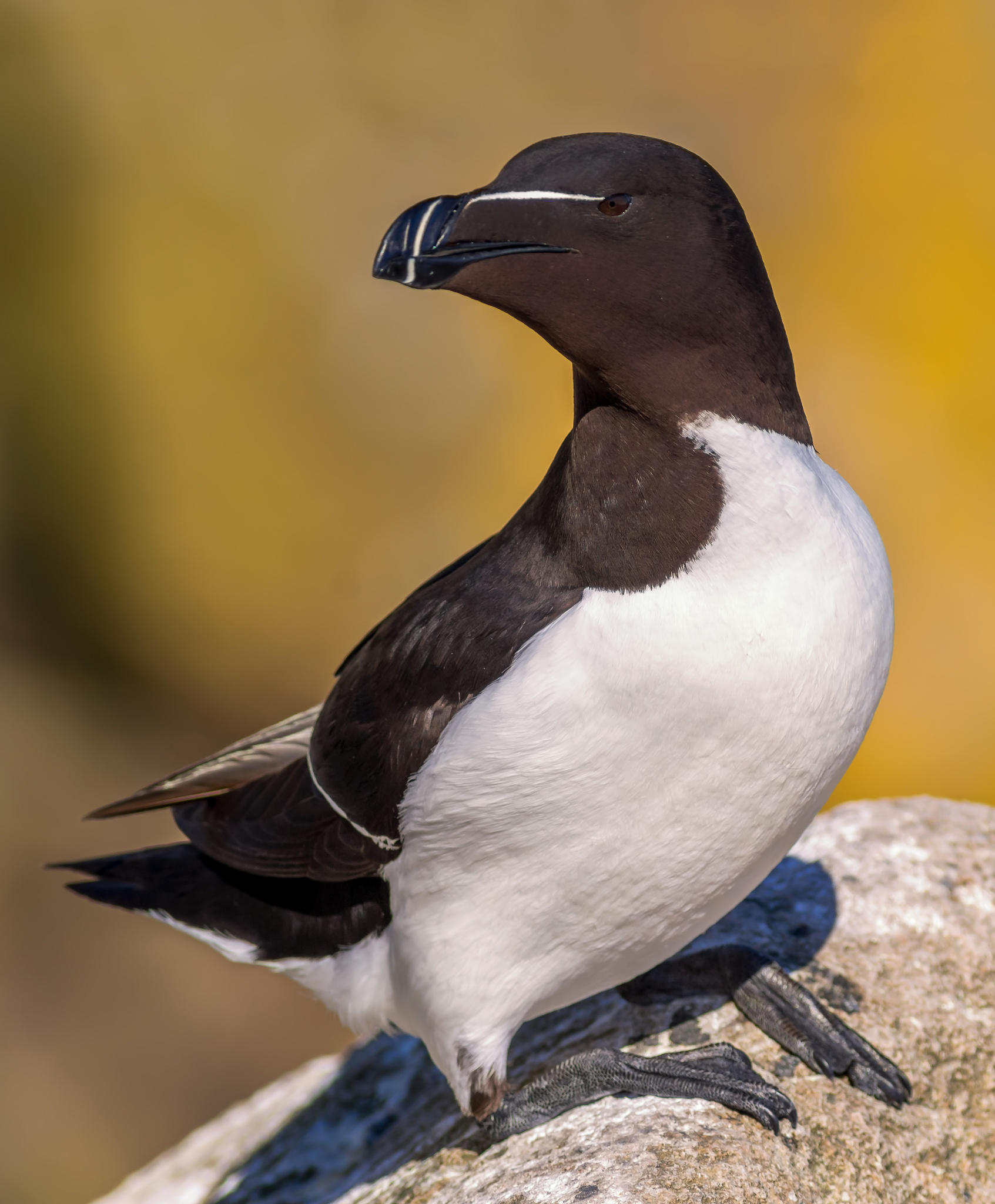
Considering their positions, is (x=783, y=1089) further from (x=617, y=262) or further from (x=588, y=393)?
(x=617, y=262)

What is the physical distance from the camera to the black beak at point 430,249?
2432mm

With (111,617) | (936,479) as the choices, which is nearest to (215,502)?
(111,617)

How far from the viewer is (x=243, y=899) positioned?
3785 mm

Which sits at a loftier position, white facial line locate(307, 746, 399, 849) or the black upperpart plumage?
the black upperpart plumage

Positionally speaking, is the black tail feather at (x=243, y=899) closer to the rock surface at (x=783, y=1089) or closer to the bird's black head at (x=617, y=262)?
the rock surface at (x=783, y=1089)

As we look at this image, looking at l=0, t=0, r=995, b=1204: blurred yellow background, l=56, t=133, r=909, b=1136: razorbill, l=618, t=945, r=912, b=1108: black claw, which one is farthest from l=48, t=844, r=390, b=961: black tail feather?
l=0, t=0, r=995, b=1204: blurred yellow background

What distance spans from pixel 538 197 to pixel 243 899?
87.6 inches

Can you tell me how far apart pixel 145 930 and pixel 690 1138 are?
18.8ft

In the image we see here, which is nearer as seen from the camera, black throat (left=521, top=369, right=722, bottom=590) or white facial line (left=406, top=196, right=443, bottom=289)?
white facial line (left=406, top=196, right=443, bottom=289)

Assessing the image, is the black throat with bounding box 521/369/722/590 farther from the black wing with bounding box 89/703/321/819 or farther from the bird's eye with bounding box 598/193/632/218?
the black wing with bounding box 89/703/321/819

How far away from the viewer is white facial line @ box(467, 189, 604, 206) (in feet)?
8.19

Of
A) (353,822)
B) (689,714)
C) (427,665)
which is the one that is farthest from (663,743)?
(353,822)

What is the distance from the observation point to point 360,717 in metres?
3.25

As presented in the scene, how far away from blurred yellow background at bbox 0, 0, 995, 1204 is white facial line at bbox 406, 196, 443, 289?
5.34 metres
